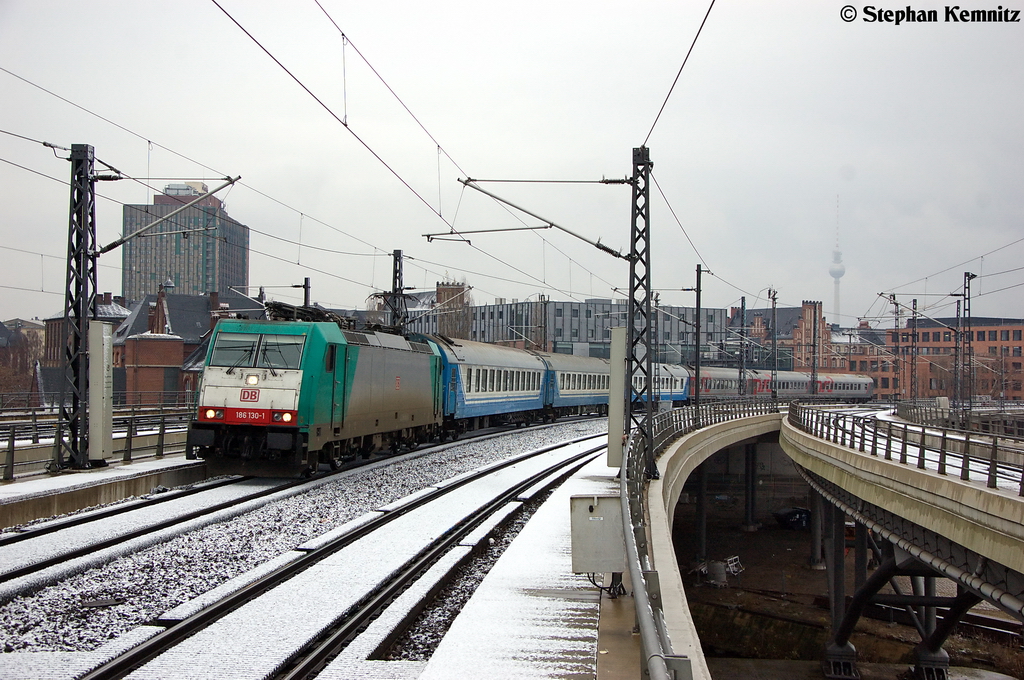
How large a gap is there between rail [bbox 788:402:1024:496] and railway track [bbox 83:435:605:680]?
26.4ft

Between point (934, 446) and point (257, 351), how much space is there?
14.9 meters

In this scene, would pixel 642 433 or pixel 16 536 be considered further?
pixel 642 433

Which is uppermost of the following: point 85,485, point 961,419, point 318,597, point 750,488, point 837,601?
point 961,419

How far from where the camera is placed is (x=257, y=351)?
17938 mm

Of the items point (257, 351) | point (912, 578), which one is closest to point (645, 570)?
point (257, 351)

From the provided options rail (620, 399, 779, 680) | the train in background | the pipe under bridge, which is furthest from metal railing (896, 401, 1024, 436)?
the train in background

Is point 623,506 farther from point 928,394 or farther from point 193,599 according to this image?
point 928,394

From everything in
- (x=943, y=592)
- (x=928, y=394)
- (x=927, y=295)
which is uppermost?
(x=927, y=295)

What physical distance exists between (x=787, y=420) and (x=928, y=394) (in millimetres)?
72652

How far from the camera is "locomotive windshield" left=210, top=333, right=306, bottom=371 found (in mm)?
17750

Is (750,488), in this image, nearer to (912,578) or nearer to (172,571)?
(912,578)

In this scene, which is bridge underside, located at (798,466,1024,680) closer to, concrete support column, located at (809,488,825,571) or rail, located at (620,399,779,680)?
concrete support column, located at (809,488,825,571)

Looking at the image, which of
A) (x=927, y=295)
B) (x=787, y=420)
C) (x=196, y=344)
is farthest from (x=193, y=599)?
(x=196, y=344)

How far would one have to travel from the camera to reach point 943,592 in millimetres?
40344
